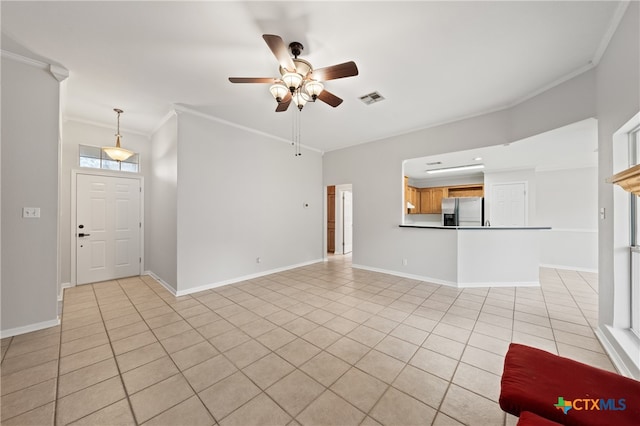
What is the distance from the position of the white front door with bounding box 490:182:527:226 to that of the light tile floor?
245cm

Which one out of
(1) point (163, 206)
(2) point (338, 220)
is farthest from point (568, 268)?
(1) point (163, 206)

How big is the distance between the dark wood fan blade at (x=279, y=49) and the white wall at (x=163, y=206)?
2.62 m

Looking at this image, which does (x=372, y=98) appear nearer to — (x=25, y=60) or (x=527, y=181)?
(x=25, y=60)

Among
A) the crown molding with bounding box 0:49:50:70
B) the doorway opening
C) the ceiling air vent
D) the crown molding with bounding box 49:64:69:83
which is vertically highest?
the ceiling air vent

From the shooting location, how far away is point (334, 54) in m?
2.45

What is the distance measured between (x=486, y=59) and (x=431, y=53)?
648mm

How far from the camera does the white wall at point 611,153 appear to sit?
5.88ft

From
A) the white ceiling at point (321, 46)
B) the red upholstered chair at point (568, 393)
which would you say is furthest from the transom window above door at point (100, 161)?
the red upholstered chair at point (568, 393)

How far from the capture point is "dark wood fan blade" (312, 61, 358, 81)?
2.04 m

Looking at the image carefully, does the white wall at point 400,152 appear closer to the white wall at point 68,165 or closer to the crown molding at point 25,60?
the white wall at point 68,165

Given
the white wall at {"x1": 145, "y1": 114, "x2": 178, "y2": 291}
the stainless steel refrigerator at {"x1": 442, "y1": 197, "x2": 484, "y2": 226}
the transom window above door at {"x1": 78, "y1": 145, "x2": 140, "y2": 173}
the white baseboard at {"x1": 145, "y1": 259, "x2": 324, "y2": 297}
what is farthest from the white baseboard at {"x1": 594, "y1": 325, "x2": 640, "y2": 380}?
the transom window above door at {"x1": 78, "y1": 145, "x2": 140, "y2": 173}

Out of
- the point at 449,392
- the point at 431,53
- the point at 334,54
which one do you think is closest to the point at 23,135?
the point at 334,54

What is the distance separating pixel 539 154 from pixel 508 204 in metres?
1.97

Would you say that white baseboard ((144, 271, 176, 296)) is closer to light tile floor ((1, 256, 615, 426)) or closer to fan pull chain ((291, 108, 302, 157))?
light tile floor ((1, 256, 615, 426))
